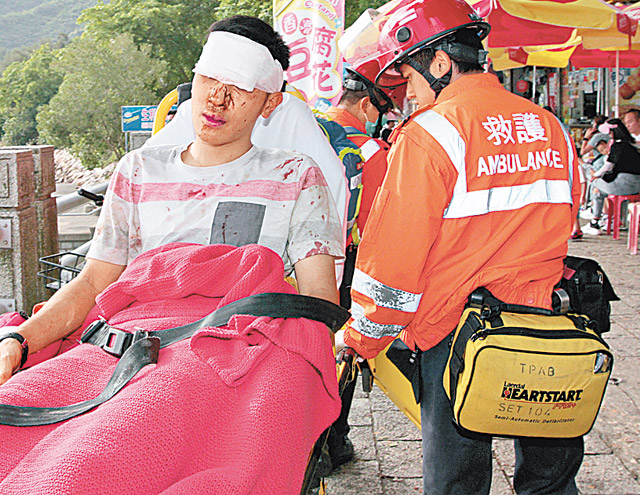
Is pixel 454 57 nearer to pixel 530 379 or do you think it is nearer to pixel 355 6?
pixel 530 379

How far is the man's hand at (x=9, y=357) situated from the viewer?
1.79 metres

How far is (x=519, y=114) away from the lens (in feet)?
7.13

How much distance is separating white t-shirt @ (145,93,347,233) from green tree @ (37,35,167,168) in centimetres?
4334

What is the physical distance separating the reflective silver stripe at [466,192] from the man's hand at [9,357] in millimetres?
1351

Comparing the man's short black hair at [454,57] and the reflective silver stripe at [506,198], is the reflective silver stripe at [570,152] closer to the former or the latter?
the reflective silver stripe at [506,198]

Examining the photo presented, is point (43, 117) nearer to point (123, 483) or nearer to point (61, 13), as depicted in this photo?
point (123, 483)

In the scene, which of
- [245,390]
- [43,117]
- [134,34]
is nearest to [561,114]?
[245,390]

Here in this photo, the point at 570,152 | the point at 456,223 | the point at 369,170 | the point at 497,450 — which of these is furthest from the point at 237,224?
the point at 497,450

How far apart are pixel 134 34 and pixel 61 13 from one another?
11879 centimetres

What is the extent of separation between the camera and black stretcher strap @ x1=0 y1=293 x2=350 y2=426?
143 cm

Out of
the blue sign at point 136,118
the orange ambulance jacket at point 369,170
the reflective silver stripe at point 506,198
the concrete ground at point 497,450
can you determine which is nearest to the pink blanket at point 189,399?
the reflective silver stripe at point 506,198

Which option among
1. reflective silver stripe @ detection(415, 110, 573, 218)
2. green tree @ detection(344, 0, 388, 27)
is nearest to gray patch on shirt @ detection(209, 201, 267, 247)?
reflective silver stripe @ detection(415, 110, 573, 218)

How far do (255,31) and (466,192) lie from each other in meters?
0.95

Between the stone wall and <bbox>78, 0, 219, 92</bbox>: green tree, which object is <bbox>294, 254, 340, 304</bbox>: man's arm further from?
<bbox>78, 0, 219, 92</bbox>: green tree
